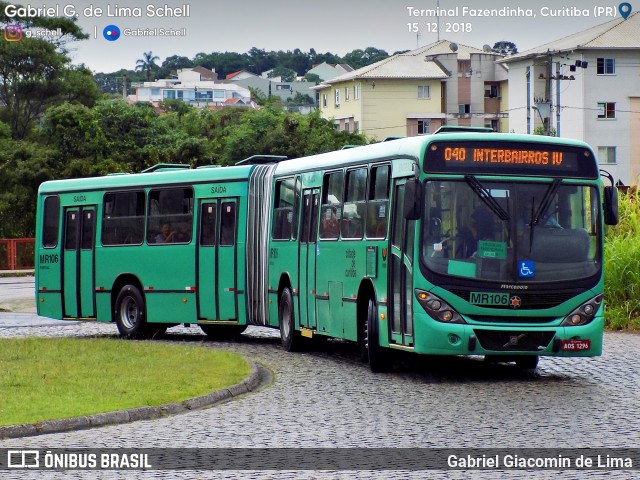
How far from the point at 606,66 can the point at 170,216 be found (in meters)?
68.4

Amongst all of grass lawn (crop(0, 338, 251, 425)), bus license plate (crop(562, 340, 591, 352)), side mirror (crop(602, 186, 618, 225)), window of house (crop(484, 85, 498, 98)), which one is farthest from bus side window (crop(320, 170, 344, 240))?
window of house (crop(484, 85, 498, 98))

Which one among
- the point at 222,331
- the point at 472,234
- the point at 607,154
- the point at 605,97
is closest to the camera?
the point at 472,234

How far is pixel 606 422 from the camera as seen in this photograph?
12.8m

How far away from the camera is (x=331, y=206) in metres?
20.0

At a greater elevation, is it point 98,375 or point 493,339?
point 493,339

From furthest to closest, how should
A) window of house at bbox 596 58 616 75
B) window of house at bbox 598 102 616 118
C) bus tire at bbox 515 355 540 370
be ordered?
window of house at bbox 596 58 616 75, window of house at bbox 598 102 616 118, bus tire at bbox 515 355 540 370

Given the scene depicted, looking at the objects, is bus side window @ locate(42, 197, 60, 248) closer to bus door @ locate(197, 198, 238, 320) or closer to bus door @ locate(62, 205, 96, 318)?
bus door @ locate(62, 205, 96, 318)

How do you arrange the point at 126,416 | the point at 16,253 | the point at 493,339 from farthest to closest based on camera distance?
1. the point at 16,253
2. the point at 493,339
3. the point at 126,416

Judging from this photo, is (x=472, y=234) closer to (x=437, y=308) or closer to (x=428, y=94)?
(x=437, y=308)

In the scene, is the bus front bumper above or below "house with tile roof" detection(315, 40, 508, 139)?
below

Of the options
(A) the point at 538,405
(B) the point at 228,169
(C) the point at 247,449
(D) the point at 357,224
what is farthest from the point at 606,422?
(B) the point at 228,169

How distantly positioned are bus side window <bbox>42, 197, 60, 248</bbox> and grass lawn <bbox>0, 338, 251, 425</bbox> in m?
4.99

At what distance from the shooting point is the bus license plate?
16469 mm

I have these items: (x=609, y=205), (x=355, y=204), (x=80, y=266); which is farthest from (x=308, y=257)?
(x=80, y=266)
